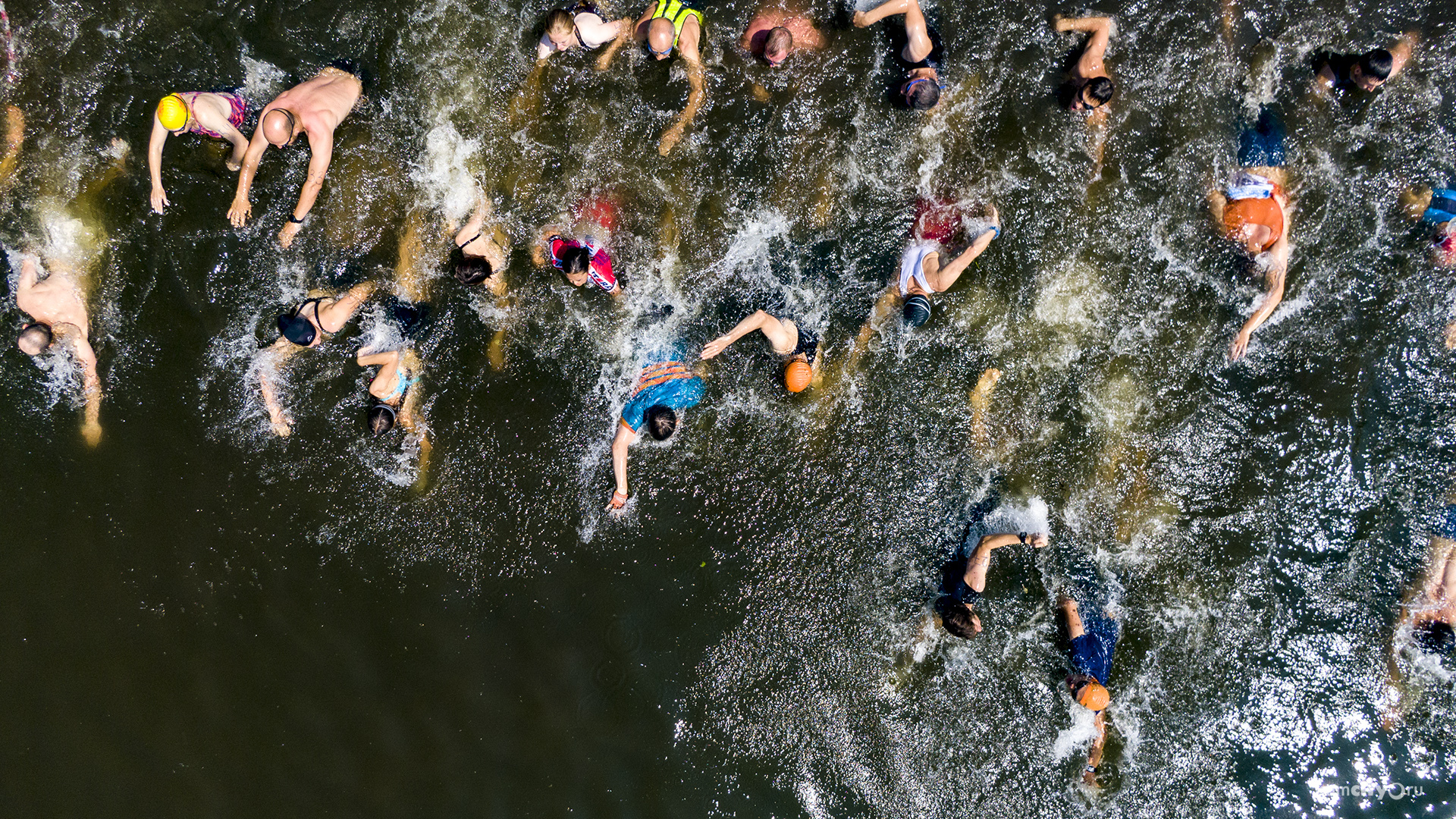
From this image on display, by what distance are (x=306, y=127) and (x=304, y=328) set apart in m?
1.64

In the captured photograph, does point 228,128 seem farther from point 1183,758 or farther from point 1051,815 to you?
point 1183,758

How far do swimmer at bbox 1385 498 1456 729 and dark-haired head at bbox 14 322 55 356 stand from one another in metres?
11.6

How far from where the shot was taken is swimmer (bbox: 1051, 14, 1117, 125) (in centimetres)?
472

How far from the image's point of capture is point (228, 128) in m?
5.10

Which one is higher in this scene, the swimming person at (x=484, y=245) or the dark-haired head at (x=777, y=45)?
the dark-haired head at (x=777, y=45)

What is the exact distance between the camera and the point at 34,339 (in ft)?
15.8

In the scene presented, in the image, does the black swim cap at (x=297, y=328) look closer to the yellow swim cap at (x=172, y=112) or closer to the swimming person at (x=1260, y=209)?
the yellow swim cap at (x=172, y=112)

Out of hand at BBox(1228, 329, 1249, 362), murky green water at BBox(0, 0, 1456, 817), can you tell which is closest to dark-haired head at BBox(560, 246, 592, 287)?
murky green water at BBox(0, 0, 1456, 817)

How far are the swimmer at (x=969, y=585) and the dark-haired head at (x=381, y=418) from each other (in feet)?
15.9

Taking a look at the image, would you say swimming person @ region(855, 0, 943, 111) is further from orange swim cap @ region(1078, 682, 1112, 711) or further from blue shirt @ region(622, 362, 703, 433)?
orange swim cap @ region(1078, 682, 1112, 711)

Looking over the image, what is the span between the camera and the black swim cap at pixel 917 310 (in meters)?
4.70

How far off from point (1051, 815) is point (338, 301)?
24.9ft

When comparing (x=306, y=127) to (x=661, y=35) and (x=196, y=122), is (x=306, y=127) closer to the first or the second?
(x=196, y=122)

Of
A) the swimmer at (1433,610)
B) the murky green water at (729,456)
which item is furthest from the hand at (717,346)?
the swimmer at (1433,610)
